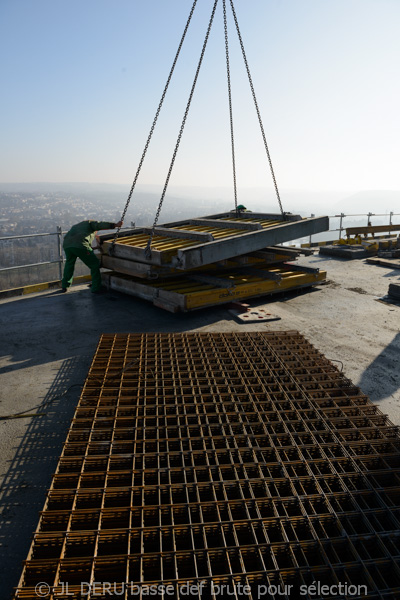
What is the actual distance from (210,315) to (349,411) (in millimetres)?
4177

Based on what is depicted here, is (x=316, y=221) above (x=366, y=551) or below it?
above

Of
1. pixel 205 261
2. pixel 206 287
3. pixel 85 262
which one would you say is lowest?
pixel 206 287

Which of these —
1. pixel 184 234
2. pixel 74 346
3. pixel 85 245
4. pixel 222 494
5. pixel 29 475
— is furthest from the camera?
Result: pixel 85 245

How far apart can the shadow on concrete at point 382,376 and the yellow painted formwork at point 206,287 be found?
3.17 meters

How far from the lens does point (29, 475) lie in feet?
11.3

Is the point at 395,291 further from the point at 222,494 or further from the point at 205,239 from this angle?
the point at 222,494

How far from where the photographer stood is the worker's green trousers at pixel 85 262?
361 inches

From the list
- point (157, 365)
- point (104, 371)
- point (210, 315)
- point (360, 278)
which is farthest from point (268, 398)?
point (360, 278)

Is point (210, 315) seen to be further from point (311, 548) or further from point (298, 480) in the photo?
point (311, 548)

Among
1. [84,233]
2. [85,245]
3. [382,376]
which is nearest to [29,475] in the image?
[382,376]

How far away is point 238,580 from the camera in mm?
2213

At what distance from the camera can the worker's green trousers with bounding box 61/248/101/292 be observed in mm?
9164

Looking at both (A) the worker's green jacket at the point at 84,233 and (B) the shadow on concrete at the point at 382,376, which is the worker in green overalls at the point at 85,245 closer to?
(A) the worker's green jacket at the point at 84,233

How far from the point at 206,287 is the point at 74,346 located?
325 cm
